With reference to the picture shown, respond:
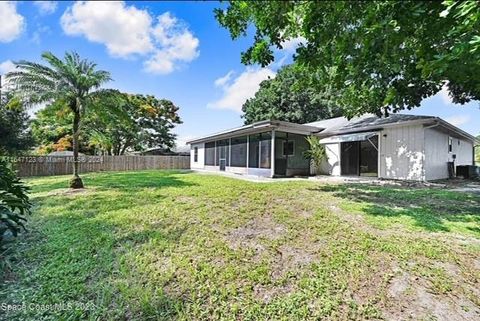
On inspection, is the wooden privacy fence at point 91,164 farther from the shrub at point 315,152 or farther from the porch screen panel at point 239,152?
the shrub at point 315,152

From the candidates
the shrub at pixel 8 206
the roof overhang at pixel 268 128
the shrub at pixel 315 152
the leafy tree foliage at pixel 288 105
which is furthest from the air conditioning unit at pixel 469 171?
the shrub at pixel 8 206

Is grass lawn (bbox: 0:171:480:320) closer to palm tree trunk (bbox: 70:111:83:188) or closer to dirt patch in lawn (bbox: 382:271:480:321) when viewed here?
dirt patch in lawn (bbox: 382:271:480:321)

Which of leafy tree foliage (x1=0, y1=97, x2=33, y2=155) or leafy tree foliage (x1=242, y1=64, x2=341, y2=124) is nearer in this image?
leafy tree foliage (x1=0, y1=97, x2=33, y2=155)

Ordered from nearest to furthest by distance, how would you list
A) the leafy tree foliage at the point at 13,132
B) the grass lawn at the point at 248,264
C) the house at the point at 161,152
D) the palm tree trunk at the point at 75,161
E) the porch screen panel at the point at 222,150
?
1. the grass lawn at the point at 248,264
2. the palm tree trunk at the point at 75,161
3. the leafy tree foliage at the point at 13,132
4. the porch screen panel at the point at 222,150
5. the house at the point at 161,152

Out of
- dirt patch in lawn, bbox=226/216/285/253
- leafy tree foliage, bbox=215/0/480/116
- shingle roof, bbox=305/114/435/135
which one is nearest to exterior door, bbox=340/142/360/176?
shingle roof, bbox=305/114/435/135

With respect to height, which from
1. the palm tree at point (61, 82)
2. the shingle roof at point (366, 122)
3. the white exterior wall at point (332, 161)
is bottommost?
the white exterior wall at point (332, 161)

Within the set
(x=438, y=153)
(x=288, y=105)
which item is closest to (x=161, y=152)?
(x=288, y=105)

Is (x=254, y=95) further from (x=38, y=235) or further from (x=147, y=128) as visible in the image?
(x=38, y=235)

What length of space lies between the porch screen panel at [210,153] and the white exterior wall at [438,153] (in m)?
14.2

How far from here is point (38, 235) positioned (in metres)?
5.30

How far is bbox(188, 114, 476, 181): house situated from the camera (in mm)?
12242

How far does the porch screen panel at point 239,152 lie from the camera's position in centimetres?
1655

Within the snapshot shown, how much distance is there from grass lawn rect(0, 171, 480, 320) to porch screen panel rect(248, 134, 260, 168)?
8530mm

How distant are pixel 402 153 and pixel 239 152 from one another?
9.16m
